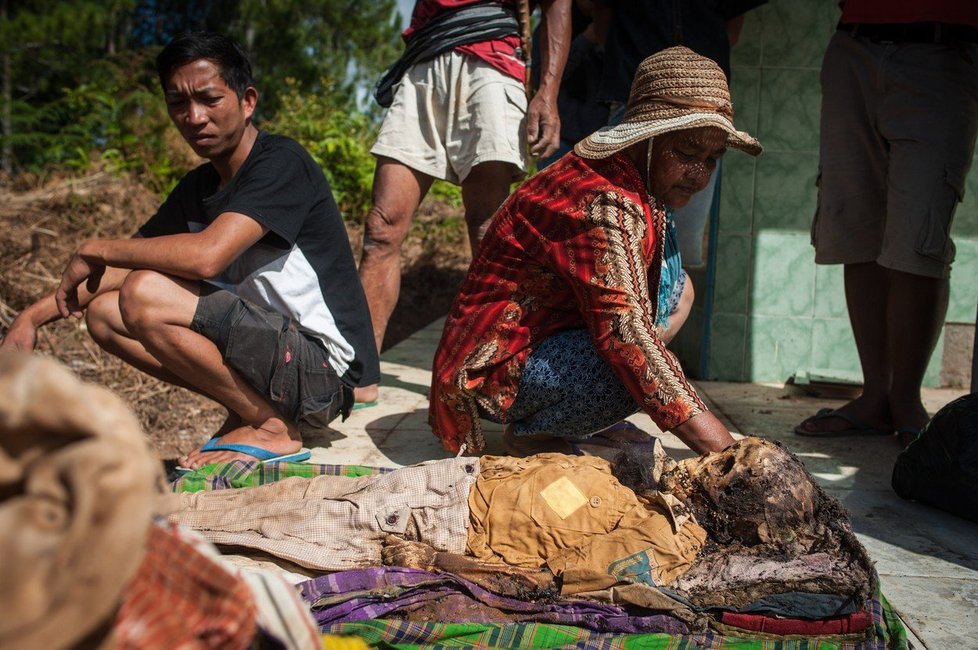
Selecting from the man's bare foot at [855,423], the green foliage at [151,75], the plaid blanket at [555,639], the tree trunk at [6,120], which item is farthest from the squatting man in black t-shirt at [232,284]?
the tree trunk at [6,120]

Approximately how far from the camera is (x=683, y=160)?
2.86 meters

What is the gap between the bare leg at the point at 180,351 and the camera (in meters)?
3.11

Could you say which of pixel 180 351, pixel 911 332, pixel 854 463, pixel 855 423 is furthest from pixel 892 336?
pixel 180 351

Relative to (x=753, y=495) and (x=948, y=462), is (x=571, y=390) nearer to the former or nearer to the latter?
(x=753, y=495)

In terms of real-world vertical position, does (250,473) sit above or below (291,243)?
below

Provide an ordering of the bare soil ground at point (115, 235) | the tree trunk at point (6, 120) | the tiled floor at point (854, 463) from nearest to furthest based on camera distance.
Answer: the tiled floor at point (854, 463) → the bare soil ground at point (115, 235) → the tree trunk at point (6, 120)

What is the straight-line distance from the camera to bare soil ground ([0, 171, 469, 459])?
5.07 m

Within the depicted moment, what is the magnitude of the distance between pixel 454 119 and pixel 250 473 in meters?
1.90

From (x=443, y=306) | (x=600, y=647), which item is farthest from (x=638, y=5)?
(x=443, y=306)

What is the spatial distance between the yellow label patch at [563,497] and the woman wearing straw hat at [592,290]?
337mm

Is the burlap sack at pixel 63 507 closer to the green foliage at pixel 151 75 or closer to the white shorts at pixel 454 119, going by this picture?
the white shorts at pixel 454 119

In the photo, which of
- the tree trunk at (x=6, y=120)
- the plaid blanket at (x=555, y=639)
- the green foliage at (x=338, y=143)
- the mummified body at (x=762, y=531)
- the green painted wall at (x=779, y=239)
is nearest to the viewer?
the plaid blanket at (x=555, y=639)

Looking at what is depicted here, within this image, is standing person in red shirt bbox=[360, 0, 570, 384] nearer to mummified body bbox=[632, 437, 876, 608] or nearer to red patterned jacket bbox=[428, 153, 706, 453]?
red patterned jacket bbox=[428, 153, 706, 453]

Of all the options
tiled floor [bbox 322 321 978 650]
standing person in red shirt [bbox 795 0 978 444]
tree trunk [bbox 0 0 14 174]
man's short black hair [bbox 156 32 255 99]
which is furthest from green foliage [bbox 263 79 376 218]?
standing person in red shirt [bbox 795 0 978 444]
